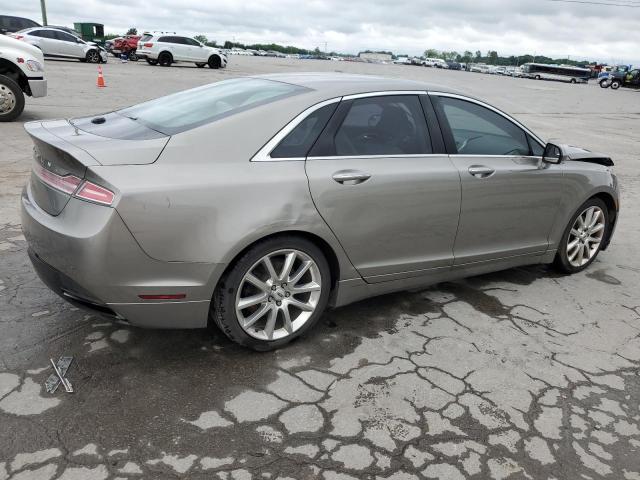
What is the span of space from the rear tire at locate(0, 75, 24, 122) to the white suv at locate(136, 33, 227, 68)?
22.0 metres

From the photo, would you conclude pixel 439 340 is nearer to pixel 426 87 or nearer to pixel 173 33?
pixel 426 87

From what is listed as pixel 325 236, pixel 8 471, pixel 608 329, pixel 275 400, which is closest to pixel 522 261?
pixel 608 329

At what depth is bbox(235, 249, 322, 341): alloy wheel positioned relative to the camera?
122 inches

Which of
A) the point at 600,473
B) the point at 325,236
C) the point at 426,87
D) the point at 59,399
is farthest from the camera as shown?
the point at 426,87

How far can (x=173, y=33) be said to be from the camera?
1208 inches

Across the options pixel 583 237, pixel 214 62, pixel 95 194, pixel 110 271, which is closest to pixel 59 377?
pixel 110 271

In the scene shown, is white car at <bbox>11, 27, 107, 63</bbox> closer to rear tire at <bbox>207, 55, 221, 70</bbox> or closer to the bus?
rear tire at <bbox>207, 55, 221, 70</bbox>

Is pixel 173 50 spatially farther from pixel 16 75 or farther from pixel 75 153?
pixel 75 153

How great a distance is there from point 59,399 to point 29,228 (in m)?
0.95

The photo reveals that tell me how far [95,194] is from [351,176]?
139cm

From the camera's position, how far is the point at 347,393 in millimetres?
2947

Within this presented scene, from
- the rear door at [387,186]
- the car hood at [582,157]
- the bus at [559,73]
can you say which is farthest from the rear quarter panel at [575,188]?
the bus at [559,73]

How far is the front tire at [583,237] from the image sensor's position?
4.69 meters

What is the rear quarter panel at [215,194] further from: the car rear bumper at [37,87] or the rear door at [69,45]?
the rear door at [69,45]
